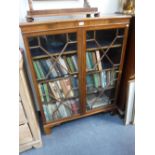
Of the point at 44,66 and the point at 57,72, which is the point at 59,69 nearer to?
the point at 57,72

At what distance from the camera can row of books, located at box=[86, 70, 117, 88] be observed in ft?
4.95

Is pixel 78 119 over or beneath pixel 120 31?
beneath

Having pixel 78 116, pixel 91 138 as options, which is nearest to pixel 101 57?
pixel 78 116

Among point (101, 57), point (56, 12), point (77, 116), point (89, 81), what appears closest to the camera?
point (56, 12)

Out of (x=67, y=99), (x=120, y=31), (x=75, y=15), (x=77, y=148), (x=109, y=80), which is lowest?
(x=77, y=148)

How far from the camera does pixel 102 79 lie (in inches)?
61.1

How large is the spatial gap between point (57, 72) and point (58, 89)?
0.59 feet

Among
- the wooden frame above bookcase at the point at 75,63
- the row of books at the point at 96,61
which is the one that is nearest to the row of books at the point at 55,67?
the wooden frame above bookcase at the point at 75,63

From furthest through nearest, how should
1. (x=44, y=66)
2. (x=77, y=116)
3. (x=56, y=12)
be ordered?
(x=77, y=116), (x=44, y=66), (x=56, y=12)

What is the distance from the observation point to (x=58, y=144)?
1.50 m
